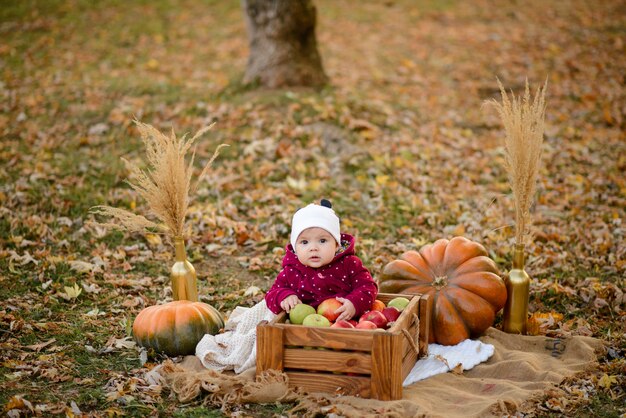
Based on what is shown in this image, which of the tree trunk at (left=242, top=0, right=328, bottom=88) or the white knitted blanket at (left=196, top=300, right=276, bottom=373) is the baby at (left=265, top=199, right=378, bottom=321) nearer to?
the white knitted blanket at (left=196, top=300, right=276, bottom=373)

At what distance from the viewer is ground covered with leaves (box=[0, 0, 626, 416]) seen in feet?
16.9

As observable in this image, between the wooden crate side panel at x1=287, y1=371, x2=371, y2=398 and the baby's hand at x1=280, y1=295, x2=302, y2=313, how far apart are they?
0.45 meters

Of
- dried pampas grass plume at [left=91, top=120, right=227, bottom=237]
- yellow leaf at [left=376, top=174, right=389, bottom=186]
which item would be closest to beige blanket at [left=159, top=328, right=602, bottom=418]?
dried pampas grass plume at [left=91, top=120, right=227, bottom=237]

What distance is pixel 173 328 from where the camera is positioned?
4.92 metres

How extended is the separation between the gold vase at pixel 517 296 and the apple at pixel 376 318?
4.53 ft

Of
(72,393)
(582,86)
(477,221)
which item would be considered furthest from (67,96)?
(582,86)

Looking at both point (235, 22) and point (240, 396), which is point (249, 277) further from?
point (235, 22)

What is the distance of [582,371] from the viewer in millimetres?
4656

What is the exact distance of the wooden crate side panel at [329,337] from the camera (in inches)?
165

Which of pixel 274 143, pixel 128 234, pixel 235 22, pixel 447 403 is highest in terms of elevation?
pixel 235 22

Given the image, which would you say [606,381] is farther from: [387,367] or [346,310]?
[346,310]

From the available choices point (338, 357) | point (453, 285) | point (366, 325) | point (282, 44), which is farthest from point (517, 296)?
point (282, 44)

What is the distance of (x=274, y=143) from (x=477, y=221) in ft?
10.2

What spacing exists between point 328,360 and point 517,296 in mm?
1849
